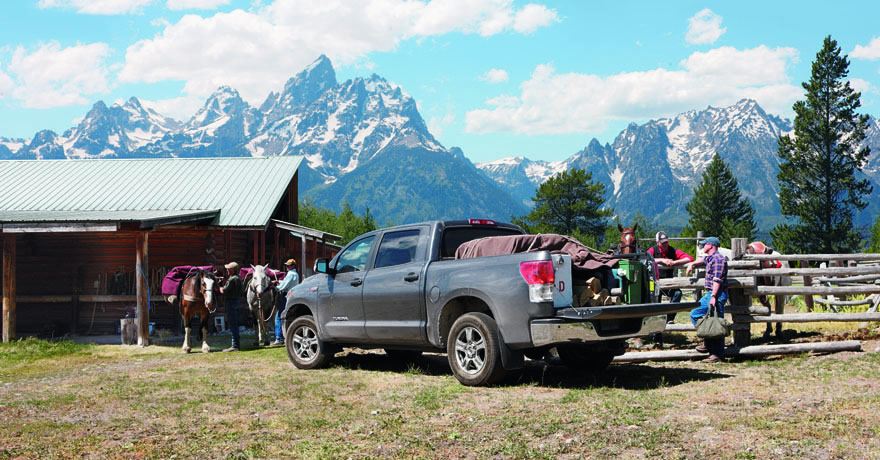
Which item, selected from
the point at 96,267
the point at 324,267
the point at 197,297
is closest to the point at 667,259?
the point at 324,267

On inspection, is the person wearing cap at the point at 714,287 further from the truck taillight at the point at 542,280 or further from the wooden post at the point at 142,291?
the wooden post at the point at 142,291

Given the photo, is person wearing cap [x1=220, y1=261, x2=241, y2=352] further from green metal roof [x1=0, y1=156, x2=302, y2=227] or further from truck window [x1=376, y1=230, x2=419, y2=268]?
truck window [x1=376, y1=230, x2=419, y2=268]

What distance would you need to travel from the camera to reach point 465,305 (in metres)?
8.77

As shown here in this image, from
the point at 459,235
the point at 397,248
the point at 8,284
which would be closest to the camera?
the point at 459,235

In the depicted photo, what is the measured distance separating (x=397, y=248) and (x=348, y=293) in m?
1.04

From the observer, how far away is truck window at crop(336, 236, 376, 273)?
33.7ft

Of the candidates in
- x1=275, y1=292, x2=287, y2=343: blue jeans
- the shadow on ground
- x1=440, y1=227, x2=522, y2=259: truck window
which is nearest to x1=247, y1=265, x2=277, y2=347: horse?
x1=275, y1=292, x2=287, y2=343: blue jeans

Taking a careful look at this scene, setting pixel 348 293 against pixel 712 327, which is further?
pixel 348 293

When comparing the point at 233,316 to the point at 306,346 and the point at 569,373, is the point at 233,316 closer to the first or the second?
the point at 306,346

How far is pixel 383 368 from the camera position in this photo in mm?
10633

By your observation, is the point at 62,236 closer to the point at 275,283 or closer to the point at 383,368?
the point at 275,283

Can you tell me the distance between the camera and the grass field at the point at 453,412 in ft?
17.8

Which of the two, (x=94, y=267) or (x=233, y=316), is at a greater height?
(x=94, y=267)

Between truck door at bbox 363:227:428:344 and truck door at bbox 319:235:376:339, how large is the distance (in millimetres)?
179
